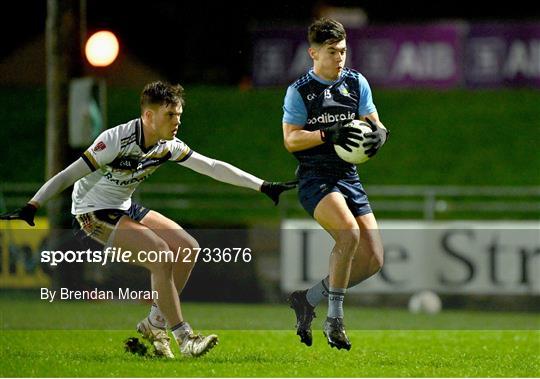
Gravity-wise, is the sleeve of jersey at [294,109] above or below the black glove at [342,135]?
above

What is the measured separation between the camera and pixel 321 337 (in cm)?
A: 999

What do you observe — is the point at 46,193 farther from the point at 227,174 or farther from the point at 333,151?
A: the point at 333,151

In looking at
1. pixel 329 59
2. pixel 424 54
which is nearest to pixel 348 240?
pixel 329 59

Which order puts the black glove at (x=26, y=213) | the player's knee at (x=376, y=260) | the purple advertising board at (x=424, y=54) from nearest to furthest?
1. the black glove at (x=26, y=213)
2. the player's knee at (x=376, y=260)
3. the purple advertising board at (x=424, y=54)

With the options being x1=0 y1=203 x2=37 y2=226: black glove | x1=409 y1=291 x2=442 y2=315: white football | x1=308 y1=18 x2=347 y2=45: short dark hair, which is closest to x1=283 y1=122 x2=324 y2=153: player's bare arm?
x1=308 y1=18 x2=347 y2=45: short dark hair

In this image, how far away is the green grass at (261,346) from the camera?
798 centimetres

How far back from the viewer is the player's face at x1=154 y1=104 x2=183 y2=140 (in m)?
7.99

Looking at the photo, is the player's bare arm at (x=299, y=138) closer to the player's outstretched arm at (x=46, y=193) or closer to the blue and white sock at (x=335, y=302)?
the blue and white sock at (x=335, y=302)

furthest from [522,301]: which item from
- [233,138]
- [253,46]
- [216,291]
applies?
[253,46]

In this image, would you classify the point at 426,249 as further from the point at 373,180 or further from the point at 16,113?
the point at 16,113

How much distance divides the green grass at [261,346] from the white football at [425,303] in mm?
1240

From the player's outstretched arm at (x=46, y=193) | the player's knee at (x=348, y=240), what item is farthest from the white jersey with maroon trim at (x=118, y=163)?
the player's knee at (x=348, y=240)

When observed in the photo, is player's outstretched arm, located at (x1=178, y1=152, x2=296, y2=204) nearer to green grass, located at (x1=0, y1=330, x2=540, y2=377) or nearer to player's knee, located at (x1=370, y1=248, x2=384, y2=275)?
player's knee, located at (x1=370, y1=248, x2=384, y2=275)

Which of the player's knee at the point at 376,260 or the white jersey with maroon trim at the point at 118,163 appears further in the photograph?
the player's knee at the point at 376,260
